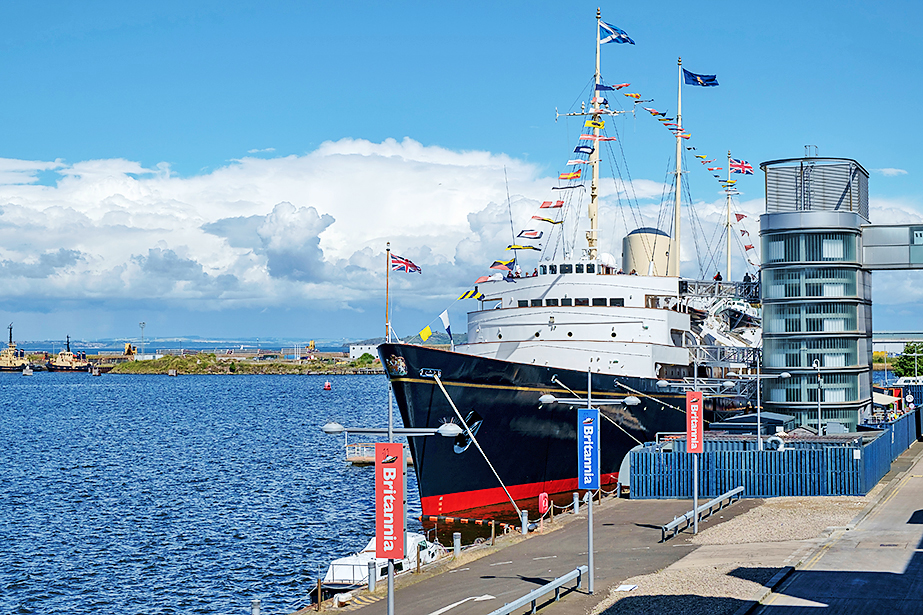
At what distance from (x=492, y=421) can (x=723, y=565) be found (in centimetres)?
1390

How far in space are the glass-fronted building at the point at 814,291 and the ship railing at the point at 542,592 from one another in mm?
26848

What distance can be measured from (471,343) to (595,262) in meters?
7.77

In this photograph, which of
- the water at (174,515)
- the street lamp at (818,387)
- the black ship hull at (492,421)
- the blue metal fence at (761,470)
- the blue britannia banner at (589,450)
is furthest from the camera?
the street lamp at (818,387)

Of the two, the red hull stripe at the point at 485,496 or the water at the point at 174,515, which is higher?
the red hull stripe at the point at 485,496

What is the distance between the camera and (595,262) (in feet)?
155

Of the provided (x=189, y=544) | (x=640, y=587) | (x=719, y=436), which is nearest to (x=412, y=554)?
(x=640, y=587)

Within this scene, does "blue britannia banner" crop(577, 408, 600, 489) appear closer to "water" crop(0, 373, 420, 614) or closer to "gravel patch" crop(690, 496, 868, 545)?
"gravel patch" crop(690, 496, 868, 545)

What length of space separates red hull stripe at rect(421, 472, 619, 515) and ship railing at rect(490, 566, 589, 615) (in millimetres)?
12381

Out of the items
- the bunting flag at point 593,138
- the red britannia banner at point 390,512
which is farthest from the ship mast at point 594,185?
the red britannia banner at point 390,512

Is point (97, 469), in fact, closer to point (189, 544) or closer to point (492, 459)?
point (189, 544)

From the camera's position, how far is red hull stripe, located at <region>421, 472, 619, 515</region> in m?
36.2

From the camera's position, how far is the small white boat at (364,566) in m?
28.4

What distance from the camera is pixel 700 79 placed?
58.1m

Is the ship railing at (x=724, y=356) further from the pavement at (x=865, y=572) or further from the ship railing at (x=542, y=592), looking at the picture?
the ship railing at (x=542, y=592)
